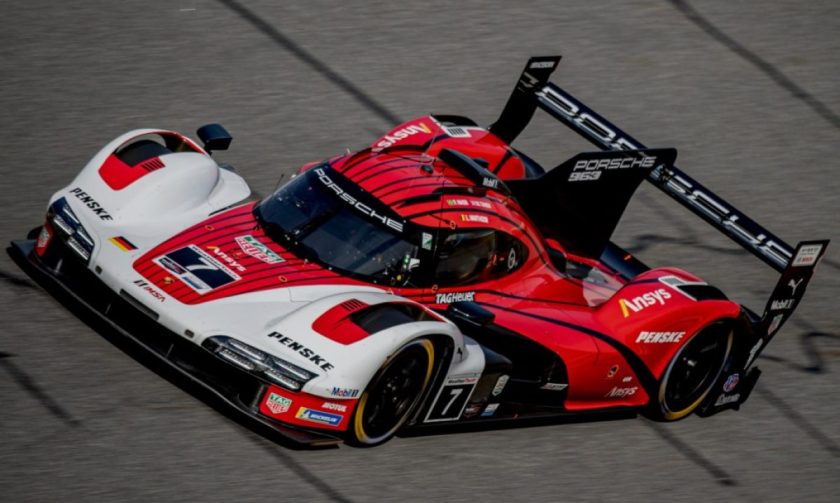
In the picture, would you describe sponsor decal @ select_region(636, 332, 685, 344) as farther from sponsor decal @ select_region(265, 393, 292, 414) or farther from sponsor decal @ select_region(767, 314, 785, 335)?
sponsor decal @ select_region(265, 393, 292, 414)

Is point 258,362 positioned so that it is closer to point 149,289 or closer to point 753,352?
point 149,289

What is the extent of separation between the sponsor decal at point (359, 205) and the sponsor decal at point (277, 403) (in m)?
1.56

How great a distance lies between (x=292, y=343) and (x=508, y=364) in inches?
56.5

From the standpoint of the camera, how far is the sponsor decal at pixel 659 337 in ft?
26.8

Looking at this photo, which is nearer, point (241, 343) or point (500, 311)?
point (241, 343)

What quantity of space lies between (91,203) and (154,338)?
135cm

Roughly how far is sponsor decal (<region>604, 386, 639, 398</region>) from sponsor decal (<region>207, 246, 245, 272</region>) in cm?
253

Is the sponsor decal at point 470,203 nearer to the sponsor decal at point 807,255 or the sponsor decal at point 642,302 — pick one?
the sponsor decal at point 642,302

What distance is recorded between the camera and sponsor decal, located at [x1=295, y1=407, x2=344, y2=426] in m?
6.83

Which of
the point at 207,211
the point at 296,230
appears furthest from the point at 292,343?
the point at 207,211

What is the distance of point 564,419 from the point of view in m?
8.05

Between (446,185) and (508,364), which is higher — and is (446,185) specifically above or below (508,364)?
above

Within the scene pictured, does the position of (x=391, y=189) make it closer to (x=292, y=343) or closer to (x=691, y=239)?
(x=292, y=343)

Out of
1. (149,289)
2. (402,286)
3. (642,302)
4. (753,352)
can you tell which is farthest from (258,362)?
(753,352)
